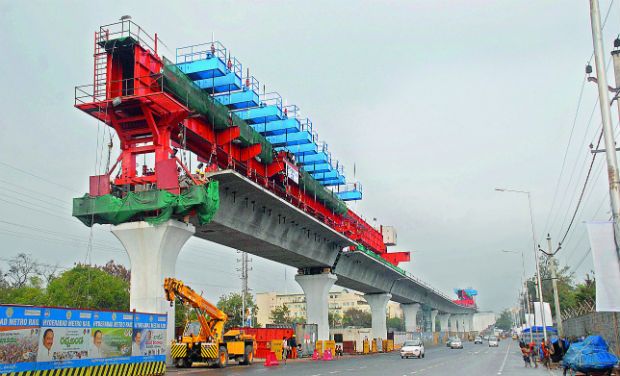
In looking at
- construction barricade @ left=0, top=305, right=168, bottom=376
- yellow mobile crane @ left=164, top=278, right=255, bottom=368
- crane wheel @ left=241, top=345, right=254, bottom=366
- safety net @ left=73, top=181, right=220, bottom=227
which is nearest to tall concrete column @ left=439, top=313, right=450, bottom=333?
crane wheel @ left=241, top=345, right=254, bottom=366

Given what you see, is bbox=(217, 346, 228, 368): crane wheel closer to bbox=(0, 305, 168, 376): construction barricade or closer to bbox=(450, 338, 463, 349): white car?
bbox=(0, 305, 168, 376): construction barricade

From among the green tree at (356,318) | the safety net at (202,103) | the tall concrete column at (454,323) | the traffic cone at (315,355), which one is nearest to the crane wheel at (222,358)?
the safety net at (202,103)

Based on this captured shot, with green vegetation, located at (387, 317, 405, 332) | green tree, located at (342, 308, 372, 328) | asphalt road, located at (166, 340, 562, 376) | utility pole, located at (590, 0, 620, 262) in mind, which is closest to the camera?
utility pole, located at (590, 0, 620, 262)

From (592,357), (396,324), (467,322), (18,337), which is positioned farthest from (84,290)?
(467,322)

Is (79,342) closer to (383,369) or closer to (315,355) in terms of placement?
(383,369)

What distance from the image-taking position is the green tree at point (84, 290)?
227ft

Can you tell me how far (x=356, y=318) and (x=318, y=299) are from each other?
114m

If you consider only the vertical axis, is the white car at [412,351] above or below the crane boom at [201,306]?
below

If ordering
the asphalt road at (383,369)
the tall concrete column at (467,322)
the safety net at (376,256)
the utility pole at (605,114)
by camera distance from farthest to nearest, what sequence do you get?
1. the tall concrete column at (467,322)
2. the safety net at (376,256)
3. the asphalt road at (383,369)
4. the utility pole at (605,114)

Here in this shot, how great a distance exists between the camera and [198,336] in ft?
98.8

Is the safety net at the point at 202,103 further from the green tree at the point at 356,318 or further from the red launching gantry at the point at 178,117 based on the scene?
the green tree at the point at 356,318

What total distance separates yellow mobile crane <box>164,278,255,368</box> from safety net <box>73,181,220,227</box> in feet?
10.9

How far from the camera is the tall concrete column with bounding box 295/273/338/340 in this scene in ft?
172

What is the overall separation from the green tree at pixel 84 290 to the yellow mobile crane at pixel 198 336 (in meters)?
42.2
